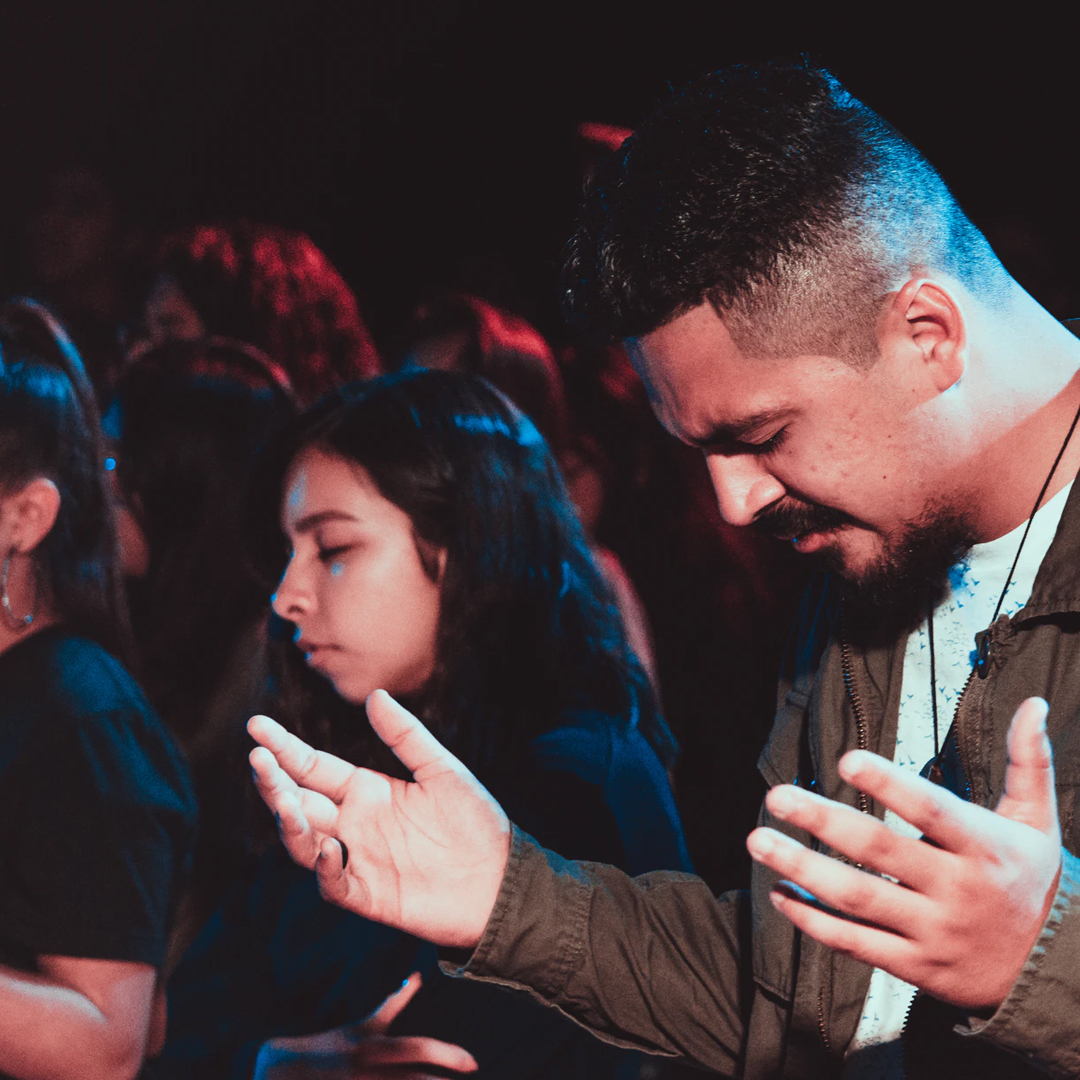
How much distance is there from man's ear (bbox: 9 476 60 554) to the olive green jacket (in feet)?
3.30

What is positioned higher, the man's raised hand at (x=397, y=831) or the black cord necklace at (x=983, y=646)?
the black cord necklace at (x=983, y=646)

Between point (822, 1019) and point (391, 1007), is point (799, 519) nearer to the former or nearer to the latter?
point (822, 1019)

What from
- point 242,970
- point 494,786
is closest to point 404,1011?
point 242,970

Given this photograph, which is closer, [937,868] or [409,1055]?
[937,868]

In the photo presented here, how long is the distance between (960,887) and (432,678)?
1248 millimetres

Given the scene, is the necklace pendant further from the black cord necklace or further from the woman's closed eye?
the woman's closed eye

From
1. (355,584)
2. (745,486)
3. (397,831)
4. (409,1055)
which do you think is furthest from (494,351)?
(409,1055)

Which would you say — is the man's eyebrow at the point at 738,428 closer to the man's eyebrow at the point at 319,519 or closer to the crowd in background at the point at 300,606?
the crowd in background at the point at 300,606

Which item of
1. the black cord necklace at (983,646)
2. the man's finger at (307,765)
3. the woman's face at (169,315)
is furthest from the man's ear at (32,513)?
the black cord necklace at (983,646)

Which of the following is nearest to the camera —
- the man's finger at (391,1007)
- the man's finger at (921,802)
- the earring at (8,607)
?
the man's finger at (921,802)

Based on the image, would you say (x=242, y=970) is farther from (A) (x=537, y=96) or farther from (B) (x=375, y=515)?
(A) (x=537, y=96)

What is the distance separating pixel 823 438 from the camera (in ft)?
3.95

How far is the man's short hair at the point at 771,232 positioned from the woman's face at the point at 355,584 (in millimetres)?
778

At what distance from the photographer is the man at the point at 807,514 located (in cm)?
113
